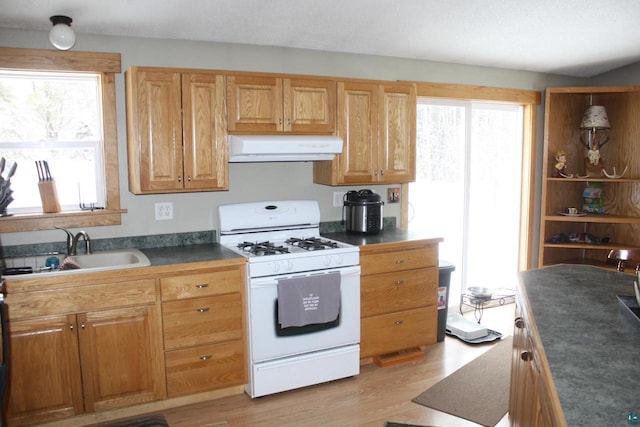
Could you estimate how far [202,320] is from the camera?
3131 mm

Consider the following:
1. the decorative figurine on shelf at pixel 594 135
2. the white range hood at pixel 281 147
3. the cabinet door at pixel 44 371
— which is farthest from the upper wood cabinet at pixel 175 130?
the decorative figurine on shelf at pixel 594 135

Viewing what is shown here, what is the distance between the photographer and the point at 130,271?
9.57 feet

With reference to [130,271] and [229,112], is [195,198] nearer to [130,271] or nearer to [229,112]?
[229,112]

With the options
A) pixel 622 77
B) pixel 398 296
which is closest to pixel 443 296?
pixel 398 296

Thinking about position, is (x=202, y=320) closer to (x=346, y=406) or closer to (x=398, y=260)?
(x=346, y=406)

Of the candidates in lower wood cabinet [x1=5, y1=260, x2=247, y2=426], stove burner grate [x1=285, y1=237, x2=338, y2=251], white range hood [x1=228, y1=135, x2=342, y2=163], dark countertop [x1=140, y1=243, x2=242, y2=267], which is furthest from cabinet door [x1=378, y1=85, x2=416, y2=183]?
lower wood cabinet [x1=5, y1=260, x2=247, y2=426]

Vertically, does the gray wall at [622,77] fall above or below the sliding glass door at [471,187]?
above

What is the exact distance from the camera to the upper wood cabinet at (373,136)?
3773 mm

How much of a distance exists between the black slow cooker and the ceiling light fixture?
2.09 meters

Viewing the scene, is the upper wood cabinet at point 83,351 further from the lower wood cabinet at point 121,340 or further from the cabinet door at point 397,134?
the cabinet door at point 397,134

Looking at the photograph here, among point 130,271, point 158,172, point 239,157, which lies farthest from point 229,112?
point 130,271

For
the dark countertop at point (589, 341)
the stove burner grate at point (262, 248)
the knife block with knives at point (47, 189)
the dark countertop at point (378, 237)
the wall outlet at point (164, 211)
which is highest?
the knife block with knives at point (47, 189)

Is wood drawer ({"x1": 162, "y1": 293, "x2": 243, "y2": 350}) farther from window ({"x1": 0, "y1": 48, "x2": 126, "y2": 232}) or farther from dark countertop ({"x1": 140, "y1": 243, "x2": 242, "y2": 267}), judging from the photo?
window ({"x1": 0, "y1": 48, "x2": 126, "y2": 232})

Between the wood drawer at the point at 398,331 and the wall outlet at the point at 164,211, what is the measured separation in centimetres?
149
